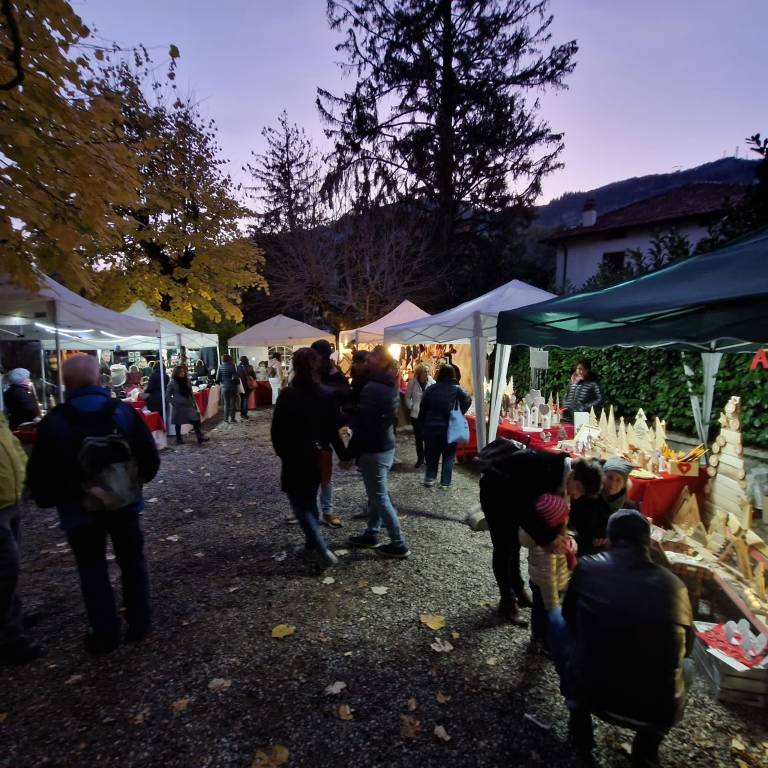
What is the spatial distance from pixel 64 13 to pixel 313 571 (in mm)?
4990

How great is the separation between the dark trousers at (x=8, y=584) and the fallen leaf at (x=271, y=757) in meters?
1.83

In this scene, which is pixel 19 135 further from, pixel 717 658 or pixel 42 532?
pixel 717 658

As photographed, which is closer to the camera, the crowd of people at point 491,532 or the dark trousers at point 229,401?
the crowd of people at point 491,532

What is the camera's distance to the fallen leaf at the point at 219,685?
2.51 metres

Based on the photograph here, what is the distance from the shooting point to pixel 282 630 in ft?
9.96

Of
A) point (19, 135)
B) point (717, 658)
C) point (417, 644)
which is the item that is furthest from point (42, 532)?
point (717, 658)

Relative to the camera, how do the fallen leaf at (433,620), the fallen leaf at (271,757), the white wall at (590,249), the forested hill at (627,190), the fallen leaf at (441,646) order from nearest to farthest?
1. the fallen leaf at (271,757)
2. the fallen leaf at (441,646)
3. the fallen leaf at (433,620)
4. the white wall at (590,249)
5. the forested hill at (627,190)

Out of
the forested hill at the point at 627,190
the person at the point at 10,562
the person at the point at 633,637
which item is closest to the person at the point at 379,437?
the person at the point at 633,637

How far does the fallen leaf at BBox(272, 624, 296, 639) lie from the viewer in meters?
2.99

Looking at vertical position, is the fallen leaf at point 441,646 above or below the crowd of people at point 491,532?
below

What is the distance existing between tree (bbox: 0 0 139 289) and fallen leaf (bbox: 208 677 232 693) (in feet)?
10.8

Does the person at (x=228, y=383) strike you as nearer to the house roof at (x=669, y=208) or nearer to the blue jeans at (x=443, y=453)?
the blue jeans at (x=443, y=453)

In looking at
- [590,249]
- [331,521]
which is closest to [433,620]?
[331,521]

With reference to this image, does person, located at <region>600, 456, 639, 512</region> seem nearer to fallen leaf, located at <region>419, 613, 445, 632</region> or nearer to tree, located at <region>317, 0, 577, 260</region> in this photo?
fallen leaf, located at <region>419, 613, 445, 632</region>
